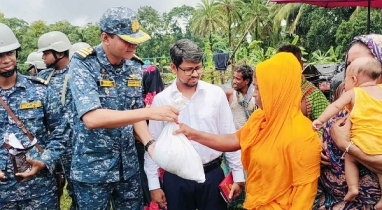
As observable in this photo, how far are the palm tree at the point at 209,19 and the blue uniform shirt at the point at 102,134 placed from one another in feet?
117

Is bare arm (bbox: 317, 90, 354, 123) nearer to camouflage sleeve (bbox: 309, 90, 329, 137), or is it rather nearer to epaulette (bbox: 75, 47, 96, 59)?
camouflage sleeve (bbox: 309, 90, 329, 137)

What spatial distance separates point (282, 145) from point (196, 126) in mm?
755

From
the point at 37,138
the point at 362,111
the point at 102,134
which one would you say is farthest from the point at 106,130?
the point at 362,111

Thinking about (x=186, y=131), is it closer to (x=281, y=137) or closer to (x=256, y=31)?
(x=281, y=137)

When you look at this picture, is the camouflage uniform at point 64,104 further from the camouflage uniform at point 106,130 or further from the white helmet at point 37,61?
the white helmet at point 37,61

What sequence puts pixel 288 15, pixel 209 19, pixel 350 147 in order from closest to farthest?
1. pixel 350 147
2. pixel 288 15
3. pixel 209 19

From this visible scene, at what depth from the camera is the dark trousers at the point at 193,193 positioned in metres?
2.73

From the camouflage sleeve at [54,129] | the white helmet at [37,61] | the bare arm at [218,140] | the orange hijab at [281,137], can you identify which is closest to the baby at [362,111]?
the orange hijab at [281,137]

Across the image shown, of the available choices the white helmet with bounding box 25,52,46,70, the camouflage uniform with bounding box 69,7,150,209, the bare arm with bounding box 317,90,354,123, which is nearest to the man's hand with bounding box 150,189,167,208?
the camouflage uniform with bounding box 69,7,150,209

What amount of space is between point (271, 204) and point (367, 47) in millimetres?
1114

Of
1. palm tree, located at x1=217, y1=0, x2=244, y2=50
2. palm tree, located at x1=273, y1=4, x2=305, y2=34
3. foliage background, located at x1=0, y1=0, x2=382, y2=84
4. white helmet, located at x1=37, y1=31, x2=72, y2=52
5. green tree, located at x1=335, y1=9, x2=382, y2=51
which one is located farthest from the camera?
palm tree, located at x1=217, y1=0, x2=244, y2=50

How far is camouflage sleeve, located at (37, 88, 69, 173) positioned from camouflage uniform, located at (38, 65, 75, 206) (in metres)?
0.02

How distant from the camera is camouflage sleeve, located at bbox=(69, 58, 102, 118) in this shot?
2.26 metres

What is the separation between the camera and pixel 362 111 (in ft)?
6.63
